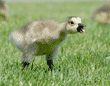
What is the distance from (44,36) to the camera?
113 inches

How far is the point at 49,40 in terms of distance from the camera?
9.34 ft

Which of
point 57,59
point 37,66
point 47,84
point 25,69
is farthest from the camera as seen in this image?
point 57,59

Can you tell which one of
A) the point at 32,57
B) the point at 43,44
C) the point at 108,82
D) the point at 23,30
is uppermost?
the point at 23,30

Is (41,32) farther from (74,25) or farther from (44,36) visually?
(74,25)

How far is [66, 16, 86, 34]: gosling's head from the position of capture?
2664mm

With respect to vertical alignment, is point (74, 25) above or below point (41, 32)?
above

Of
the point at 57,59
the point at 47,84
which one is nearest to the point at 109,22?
the point at 57,59

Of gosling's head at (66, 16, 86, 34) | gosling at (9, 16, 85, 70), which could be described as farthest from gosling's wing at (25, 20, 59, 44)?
gosling's head at (66, 16, 86, 34)

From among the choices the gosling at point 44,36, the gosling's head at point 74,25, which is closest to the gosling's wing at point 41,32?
the gosling at point 44,36

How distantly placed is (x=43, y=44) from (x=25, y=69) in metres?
0.59

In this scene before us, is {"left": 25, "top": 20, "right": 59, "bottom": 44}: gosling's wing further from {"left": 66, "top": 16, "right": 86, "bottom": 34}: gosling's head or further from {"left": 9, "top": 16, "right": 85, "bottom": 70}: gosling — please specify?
{"left": 66, "top": 16, "right": 86, "bottom": 34}: gosling's head

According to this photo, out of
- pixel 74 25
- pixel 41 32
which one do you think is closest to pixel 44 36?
pixel 41 32

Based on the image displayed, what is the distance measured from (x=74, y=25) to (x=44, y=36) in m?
0.59

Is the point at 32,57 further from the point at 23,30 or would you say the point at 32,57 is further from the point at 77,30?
the point at 77,30
